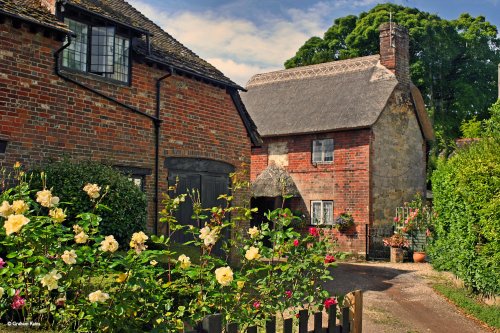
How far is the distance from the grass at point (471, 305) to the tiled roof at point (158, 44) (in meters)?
8.18

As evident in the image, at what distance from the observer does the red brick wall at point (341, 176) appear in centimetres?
2173

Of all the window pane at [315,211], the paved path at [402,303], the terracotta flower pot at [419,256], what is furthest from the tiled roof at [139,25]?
the terracotta flower pot at [419,256]

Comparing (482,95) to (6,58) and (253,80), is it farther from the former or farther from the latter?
(6,58)

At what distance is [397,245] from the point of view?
20.3 metres

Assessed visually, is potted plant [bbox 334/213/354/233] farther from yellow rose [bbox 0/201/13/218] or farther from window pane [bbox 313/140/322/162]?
yellow rose [bbox 0/201/13/218]

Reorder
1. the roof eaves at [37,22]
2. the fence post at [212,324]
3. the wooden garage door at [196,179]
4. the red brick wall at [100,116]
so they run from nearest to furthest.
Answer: the fence post at [212,324], the roof eaves at [37,22], the red brick wall at [100,116], the wooden garage door at [196,179]

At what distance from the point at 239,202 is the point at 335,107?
9.22 meters

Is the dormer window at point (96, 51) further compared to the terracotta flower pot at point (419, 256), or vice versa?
the terracotta flower pot at point (419, 256)

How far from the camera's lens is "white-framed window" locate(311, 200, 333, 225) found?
22.8 metres

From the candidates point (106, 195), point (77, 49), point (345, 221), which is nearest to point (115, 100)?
point (77, 49)

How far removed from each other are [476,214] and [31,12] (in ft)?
33.2

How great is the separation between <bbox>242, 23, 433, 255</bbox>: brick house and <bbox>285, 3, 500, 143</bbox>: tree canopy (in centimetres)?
921

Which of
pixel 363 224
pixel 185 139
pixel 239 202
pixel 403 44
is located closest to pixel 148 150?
pixel 185 139

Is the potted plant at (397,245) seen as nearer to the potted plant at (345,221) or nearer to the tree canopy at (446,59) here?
the potted plant at (345,221)
